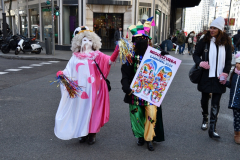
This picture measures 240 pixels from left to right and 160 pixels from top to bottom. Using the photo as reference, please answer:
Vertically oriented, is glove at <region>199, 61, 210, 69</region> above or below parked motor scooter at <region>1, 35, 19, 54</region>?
below

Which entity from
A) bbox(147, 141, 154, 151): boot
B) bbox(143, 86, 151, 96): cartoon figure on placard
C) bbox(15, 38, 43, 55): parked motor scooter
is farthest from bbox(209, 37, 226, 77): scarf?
bbox(15, 38, 43, 55): parked motor scooter

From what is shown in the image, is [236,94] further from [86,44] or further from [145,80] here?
[86,44]

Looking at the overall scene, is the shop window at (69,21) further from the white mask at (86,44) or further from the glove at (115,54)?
the glove at (115,54)

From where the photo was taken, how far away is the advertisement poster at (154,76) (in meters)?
3.12

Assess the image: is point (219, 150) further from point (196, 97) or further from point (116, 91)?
point (116, 91)

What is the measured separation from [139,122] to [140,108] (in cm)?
20

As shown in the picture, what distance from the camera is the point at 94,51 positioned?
355 centimetres

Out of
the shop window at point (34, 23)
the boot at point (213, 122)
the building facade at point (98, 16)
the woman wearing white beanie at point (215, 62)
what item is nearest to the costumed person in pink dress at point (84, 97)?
the woman wearing white beanie at point (215, 62)

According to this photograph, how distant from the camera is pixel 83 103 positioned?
11.3ft

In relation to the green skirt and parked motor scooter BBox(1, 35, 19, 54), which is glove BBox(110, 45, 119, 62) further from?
parked motor scooter BBox(1, 35, 19, 54)

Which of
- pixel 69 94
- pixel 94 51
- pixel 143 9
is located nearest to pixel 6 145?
pixel 69 94

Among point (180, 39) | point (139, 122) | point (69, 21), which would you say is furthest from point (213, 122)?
point (69, 21)

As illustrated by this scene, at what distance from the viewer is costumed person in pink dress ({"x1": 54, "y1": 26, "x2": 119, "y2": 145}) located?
342 centimetres

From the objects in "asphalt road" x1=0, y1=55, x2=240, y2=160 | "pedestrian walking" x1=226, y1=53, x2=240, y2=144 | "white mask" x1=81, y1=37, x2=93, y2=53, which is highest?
"white mask" x1=81, y1=37, x2=93, y2=53
